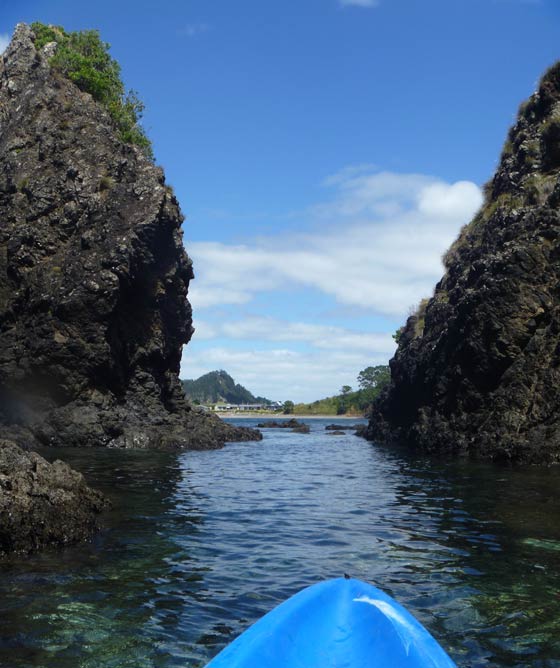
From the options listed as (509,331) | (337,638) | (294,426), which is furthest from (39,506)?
(294,426)

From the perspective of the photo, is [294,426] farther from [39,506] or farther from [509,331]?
[39,506]

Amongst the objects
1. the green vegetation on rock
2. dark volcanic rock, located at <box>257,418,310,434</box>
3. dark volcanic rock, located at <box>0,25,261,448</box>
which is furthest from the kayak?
the green vegetation on rock

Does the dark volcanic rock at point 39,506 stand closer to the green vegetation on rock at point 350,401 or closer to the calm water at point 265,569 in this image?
the calm water at point 265,569

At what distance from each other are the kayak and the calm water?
50.6 inches

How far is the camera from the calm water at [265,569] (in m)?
6.71

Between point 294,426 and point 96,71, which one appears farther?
point 294,426

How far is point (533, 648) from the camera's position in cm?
661

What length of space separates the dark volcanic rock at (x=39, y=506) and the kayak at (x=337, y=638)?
6.34 meters

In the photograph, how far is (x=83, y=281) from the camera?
37281 mm

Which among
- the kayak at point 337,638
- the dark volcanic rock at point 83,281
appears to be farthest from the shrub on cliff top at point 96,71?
the kayak at point 337,638

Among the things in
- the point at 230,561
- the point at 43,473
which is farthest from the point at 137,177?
the point at 230,561

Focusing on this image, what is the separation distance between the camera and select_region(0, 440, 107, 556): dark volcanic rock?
10.3 meters

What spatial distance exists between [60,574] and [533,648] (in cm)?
655

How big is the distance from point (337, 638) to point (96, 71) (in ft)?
166
